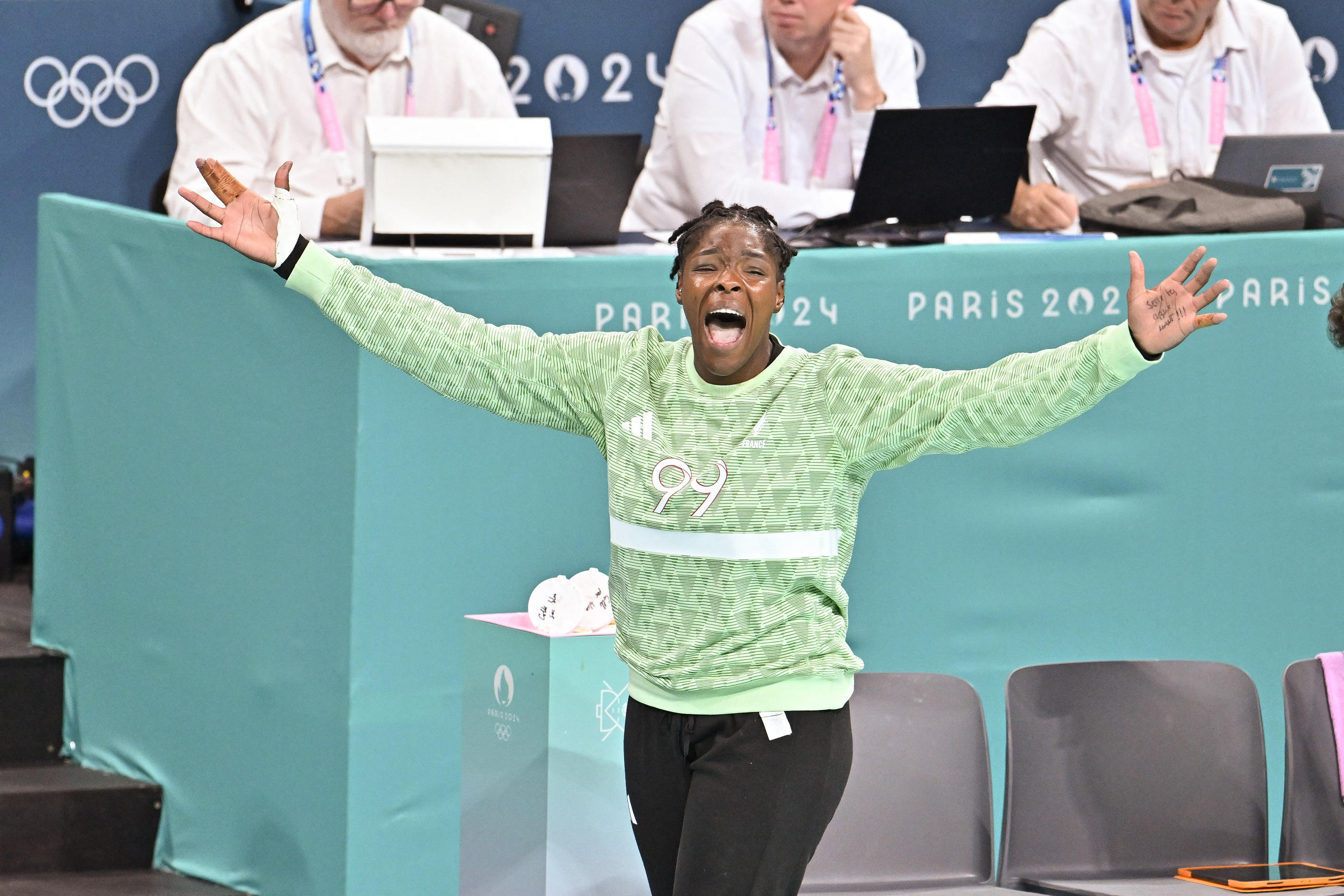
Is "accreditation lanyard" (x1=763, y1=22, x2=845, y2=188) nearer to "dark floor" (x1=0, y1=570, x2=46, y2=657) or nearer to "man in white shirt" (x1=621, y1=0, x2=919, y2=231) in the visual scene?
"man in white shirt" (x1=621, y1=0, x2=919, y2=231)

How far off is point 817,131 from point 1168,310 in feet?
10.8

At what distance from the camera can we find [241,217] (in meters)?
2.56

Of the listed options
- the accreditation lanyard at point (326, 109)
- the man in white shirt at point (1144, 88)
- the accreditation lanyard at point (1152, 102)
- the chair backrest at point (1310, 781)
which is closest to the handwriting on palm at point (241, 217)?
the chair backrest at point (1310, 781)

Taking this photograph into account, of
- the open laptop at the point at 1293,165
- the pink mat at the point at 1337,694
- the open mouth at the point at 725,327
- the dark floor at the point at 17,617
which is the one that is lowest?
the dark floor at the point at 17,617

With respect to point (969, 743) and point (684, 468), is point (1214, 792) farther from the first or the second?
point (684, 468)

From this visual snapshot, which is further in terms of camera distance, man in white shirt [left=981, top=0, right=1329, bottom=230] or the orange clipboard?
man in white shirt [left=981, top=0, right=1329, bottom=230]

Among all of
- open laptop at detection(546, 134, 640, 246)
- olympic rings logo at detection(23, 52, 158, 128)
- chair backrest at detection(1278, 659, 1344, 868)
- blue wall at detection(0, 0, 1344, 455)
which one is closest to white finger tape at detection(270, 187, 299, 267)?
open laptop at detection(546, 134, 640, 246)

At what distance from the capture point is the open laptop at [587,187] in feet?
13.9

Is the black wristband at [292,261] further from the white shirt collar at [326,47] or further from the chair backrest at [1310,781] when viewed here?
the white shirt collar at [326,47]

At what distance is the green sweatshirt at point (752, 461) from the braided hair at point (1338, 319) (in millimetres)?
1242

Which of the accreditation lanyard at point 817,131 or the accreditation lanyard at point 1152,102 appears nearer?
the accreditation lanyard at point 817,131

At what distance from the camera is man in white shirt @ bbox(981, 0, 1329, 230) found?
5.68m

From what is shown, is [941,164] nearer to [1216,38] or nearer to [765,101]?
[765,101]

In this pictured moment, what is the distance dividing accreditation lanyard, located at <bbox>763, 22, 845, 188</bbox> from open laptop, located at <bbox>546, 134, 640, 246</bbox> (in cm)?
122
